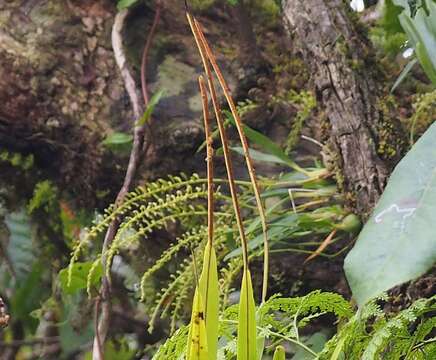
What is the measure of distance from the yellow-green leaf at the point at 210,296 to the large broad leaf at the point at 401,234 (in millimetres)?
81

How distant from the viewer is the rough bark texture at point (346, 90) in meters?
0.82

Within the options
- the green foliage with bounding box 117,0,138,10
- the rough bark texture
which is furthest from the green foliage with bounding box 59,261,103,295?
the green foliage with bounding box 117,0,138,10

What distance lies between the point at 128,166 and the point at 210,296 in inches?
33.0

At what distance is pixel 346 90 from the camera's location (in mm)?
873

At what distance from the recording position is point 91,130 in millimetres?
1275

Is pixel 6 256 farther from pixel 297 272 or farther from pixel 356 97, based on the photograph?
pixel 356 97

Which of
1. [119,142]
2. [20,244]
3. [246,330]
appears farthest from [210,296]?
[20,244]

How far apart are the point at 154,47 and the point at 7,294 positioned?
24.9 inches

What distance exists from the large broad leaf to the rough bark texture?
1.03 ft

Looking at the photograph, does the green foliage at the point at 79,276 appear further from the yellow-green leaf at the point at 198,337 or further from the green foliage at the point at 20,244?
the yellow-green leaf at the point at 198,337

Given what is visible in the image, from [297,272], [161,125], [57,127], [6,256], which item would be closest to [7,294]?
[6,256]

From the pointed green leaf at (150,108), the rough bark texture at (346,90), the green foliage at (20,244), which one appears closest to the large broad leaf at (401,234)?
the rough bark texture at (346,90)

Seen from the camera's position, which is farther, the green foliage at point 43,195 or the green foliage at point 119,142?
the green foliage at point 43,195

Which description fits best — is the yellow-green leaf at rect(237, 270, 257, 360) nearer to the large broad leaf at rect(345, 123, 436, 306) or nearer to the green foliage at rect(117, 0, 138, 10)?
the large broad leaf at rect(345, 123, 436, 306)
